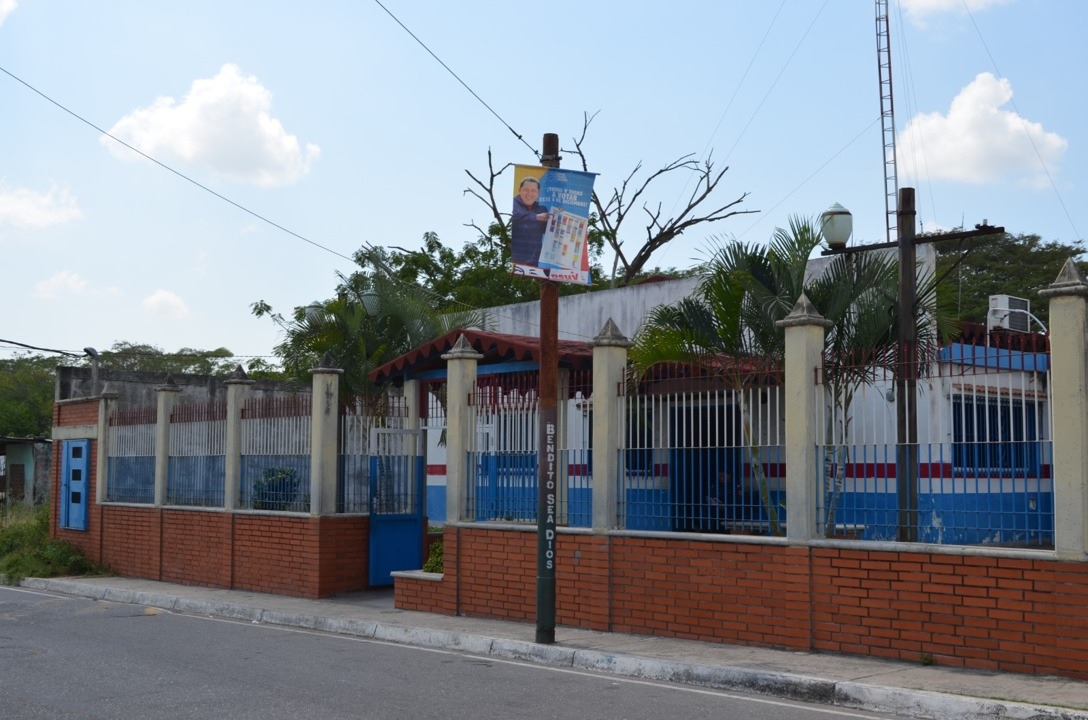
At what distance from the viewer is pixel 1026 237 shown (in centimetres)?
4372

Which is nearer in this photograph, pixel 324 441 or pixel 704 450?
pixel 704 450

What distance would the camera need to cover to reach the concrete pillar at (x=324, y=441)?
16.1 metres

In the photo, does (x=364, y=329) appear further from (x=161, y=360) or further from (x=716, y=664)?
(x=161, y=360)

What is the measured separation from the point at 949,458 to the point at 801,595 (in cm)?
192

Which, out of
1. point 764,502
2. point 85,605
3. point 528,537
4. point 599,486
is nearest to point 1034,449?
point 764,502

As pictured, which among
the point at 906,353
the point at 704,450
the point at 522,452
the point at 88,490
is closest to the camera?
the point at 906,353

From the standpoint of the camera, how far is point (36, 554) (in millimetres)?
21156

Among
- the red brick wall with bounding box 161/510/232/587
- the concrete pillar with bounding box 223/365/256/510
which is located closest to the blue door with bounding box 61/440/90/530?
the red brick wall with bounding box 161/510/232/587

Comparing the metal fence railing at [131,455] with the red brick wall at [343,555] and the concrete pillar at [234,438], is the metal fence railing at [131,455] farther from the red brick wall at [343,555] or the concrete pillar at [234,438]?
the red brick wall at [343,555]

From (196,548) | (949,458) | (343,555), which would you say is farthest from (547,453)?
(196,548)

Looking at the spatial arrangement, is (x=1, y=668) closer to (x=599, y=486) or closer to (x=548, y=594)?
(x=548, y=594)

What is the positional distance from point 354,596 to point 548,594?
17.6ft

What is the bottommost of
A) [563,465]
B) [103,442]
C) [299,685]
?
[299,685]

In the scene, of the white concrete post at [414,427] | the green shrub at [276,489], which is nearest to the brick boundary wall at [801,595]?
the white concrete post at [414,427]
